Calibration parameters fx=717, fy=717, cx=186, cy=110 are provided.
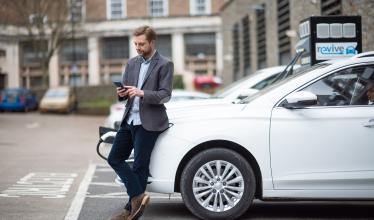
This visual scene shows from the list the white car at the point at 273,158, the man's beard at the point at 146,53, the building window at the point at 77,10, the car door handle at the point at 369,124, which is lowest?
the white car at the point at 273,158

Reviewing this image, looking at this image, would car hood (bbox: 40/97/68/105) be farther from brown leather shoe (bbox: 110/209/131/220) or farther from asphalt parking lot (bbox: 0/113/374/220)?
brown leather shoe (bbox: 110/209/131/220)

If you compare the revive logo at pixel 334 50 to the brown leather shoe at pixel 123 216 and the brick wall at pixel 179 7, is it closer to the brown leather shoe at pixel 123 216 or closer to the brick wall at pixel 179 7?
the brown leather shoe at pixel 123 216

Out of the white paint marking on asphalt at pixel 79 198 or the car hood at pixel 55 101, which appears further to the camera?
the car hood at pixel 55 101

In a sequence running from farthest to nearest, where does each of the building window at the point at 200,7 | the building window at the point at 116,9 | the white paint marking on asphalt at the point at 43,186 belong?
the building window at the point at 200,7
the building window at the point at 116,9
the white paint marking on asphalt at the point at 43,186

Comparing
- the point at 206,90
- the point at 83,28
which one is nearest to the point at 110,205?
the point at 206,90

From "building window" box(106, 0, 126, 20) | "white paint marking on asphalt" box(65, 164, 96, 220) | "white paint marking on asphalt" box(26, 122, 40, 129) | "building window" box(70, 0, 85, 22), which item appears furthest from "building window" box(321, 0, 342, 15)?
"building window" box(106, 0, 126, 20)

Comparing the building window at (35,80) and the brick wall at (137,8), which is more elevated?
the brick wall at (137,8)

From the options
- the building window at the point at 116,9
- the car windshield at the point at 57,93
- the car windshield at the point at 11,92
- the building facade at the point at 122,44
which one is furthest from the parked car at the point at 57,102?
the building window at the point at 116,9

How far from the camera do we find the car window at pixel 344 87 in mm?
7207

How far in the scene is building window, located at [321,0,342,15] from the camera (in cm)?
1513

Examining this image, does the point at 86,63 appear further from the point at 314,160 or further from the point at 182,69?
the point at 314,160

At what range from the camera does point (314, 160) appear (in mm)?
7027

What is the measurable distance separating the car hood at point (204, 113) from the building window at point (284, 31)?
14026 millimetres

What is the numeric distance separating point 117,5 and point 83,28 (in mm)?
6613
